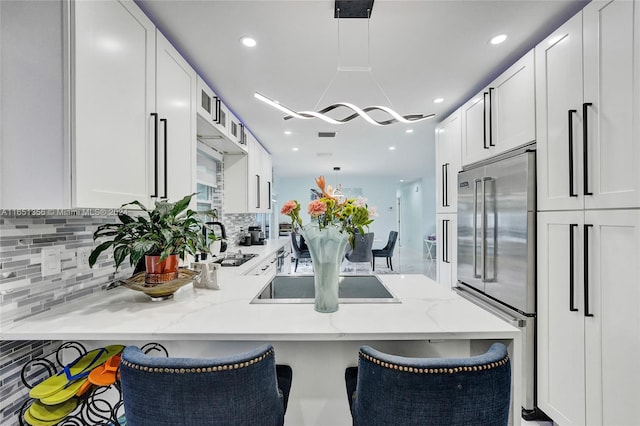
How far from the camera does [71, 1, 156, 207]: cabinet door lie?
1.08 meters

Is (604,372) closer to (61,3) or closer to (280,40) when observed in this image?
(280,40)

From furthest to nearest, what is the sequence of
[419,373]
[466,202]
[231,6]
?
[466,202] < [231,6] < [419,373]

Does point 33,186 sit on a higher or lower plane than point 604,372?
higher

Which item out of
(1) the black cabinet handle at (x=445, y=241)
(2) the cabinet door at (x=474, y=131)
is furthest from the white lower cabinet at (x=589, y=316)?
(1) the black cabinet handle at (x=445, y=241)

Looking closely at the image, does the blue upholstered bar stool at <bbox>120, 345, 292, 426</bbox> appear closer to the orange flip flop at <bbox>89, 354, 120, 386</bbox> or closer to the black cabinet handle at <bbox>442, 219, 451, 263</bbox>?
the orange flip flop at <bbox>89, 354, 120, 386</bbox>

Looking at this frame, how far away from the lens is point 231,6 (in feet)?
5.18

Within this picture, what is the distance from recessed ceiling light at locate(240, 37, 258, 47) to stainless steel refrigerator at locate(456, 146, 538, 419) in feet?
6.19

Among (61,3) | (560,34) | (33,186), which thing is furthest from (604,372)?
(61,3)

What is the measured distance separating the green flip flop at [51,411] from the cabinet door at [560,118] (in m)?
2.43

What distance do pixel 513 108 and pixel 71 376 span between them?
2811mm

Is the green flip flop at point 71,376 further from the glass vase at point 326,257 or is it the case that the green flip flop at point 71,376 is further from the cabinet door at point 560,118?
the cabinet door at point 560,118

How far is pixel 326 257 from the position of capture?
4.06 feet

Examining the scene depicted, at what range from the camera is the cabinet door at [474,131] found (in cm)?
240

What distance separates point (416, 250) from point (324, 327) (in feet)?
32.6
